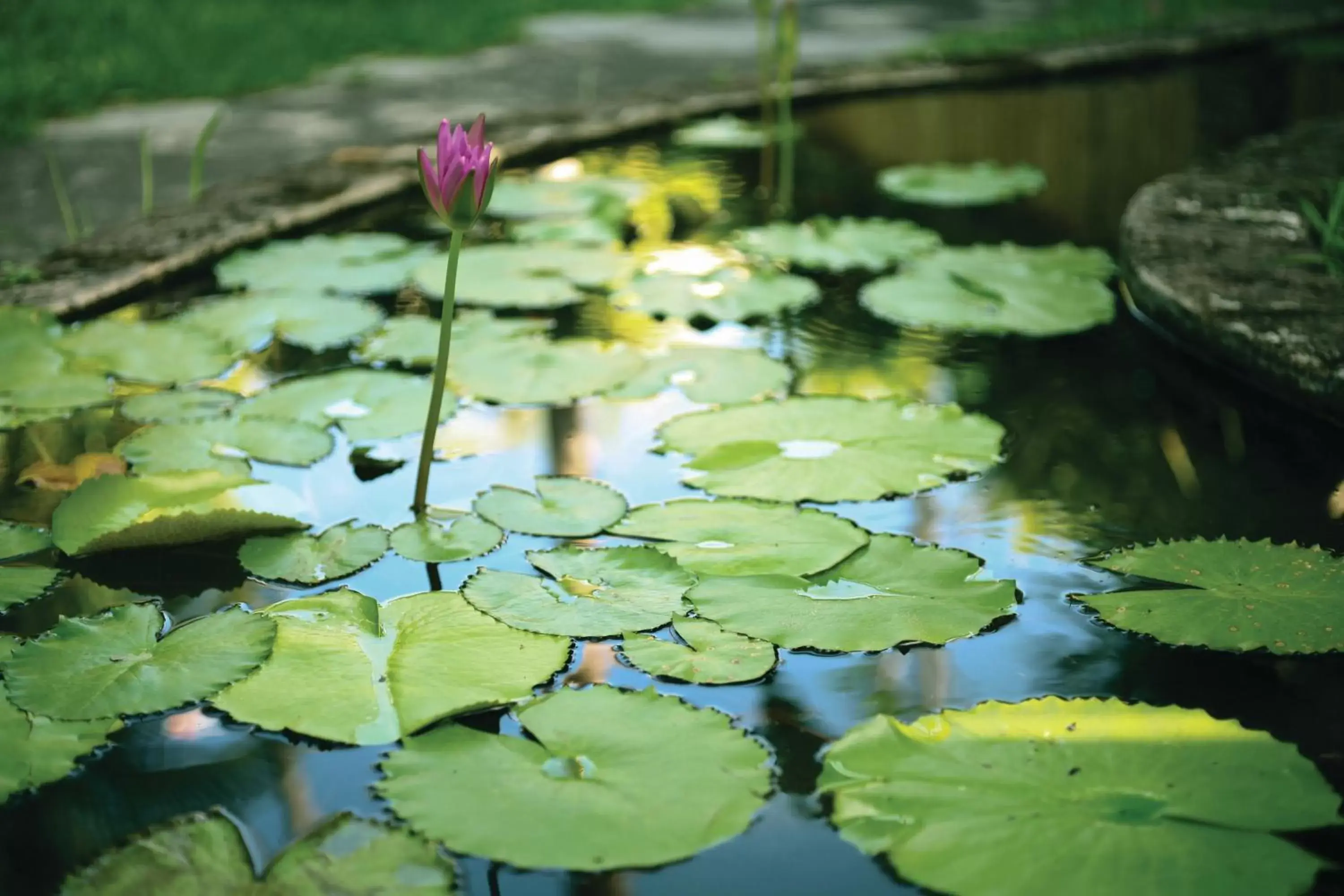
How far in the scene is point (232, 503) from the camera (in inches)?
48.9

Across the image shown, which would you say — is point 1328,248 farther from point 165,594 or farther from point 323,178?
point 323,178

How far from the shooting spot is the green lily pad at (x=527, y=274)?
74.4 inches

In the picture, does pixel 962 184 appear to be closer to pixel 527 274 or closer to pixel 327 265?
pixel 527 274

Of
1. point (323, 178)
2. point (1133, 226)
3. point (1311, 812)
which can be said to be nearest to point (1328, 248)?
point (1133, 226)

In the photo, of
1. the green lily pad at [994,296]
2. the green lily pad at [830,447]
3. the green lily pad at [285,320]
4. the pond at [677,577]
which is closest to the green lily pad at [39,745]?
the pond at [677,577]

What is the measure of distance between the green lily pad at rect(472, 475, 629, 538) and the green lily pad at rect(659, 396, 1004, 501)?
110mm

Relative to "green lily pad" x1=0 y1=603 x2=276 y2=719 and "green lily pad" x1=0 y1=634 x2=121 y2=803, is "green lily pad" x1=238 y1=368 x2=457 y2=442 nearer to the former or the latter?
"green lily pad" x1=0 y1=603 x2=276 y2=719

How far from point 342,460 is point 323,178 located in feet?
3.77

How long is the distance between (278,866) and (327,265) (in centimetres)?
138

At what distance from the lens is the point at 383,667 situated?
0.98 m

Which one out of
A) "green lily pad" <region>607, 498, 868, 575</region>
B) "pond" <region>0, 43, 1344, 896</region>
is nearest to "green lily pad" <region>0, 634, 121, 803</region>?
"pond" <region>0, 43, 1344, 896</region>

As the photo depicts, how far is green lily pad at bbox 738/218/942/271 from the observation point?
6.64ft

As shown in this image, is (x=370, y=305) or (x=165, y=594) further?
(x=370, y=305)

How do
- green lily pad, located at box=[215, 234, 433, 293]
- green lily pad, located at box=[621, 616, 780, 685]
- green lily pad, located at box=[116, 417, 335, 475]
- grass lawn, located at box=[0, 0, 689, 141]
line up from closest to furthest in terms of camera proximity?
green lily pad, located at box=[621, 616, 780, 685]
green lily pad, located at box=[116, 417, 335, 475]
green lily pad, located at box=[215, 234, 433, 293]
grass lawn, located at box=[0, 0, 689, 141]
